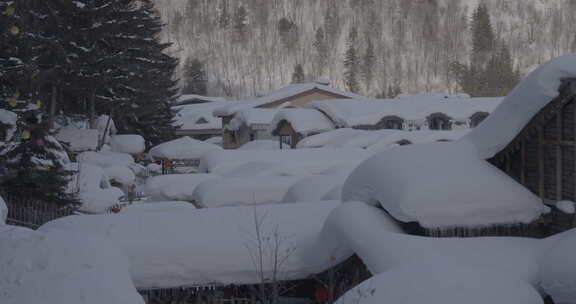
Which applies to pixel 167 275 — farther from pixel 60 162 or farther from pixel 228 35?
pixel 228 35

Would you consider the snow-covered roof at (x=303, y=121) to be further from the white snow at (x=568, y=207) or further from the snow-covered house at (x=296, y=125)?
the white snow at (x=568, y=207)

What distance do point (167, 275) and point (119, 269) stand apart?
131 inches

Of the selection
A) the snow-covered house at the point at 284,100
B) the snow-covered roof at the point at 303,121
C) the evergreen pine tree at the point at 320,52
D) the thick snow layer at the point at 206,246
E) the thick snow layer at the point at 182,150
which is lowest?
the thick snow layer at the point at 206,246

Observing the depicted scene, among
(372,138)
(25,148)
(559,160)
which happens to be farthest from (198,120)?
(559,160)

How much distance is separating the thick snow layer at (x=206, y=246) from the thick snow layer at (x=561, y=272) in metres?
4.14

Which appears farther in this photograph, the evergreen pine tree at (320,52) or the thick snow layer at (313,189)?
the evergreen pine tree at (320,52)

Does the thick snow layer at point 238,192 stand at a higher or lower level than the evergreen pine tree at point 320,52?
lower

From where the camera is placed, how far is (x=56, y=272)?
22.5 feet

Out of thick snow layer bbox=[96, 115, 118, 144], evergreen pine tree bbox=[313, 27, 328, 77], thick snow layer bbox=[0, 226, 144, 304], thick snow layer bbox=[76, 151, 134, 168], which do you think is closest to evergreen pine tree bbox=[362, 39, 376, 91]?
evergreen pine tree bbox=[313, 27, 328, 77]

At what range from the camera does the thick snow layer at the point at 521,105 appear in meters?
8.97

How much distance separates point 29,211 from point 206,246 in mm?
6131

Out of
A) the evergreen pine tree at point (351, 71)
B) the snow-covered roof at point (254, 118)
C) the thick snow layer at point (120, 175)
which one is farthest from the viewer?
the evergreen pine tree at point (351, 71)

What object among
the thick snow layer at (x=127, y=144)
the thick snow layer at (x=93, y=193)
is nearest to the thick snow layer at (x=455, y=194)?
the thick snow layer at (x=93, y=193)

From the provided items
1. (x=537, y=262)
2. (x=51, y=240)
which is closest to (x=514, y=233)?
(x=537, y=262)
